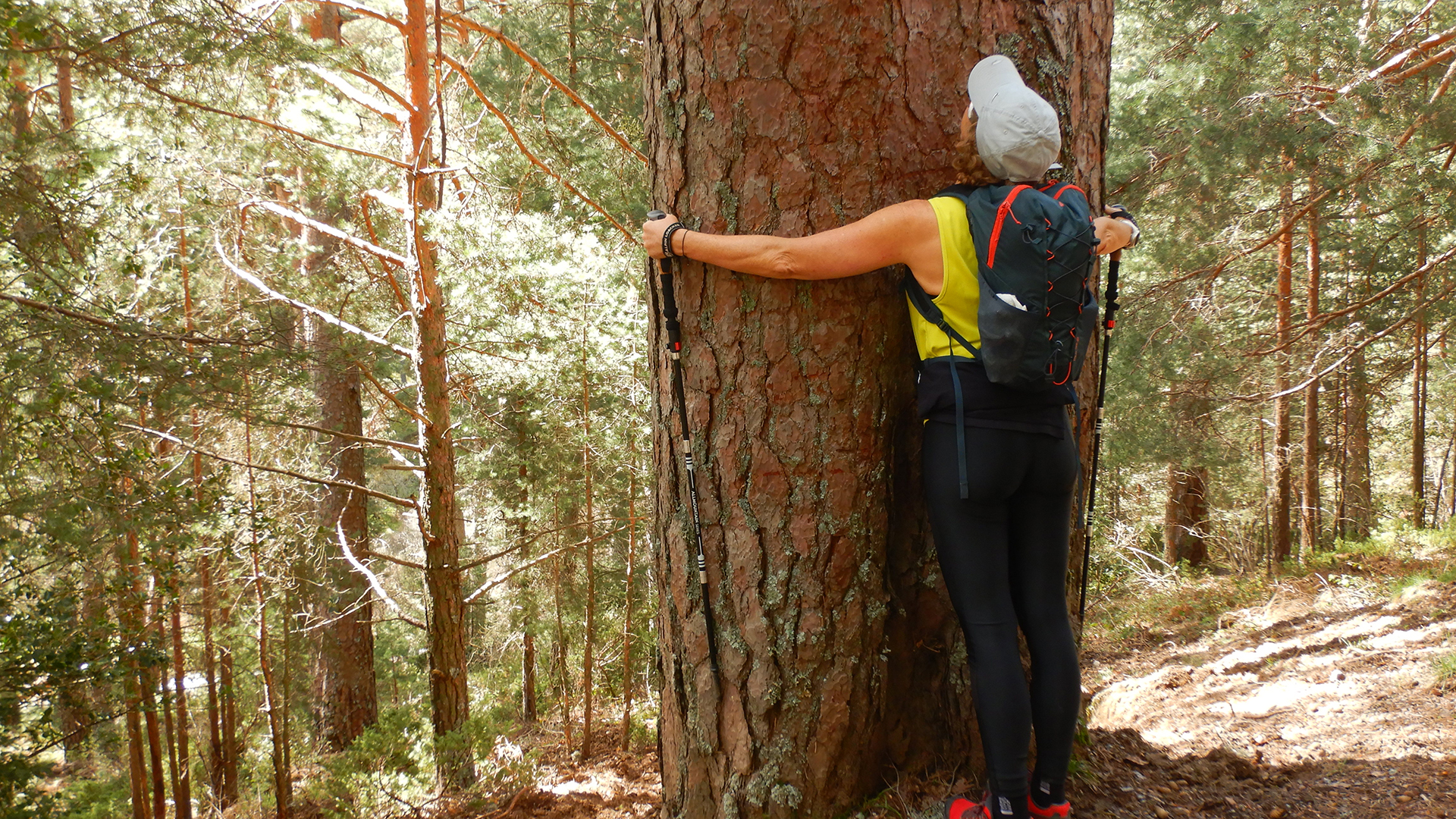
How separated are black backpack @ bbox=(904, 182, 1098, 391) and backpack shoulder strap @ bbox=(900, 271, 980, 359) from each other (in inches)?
2.0

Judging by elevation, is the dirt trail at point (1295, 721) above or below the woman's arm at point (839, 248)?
below

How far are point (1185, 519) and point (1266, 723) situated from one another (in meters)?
8.68

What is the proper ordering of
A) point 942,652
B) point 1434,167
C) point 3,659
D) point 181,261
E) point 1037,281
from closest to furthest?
point 1037,281 → point 942,652 → point 3,659 → point 1434,167 → point 181,261

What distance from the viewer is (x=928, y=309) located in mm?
1982

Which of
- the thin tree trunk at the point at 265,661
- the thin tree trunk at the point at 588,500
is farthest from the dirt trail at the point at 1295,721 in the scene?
the thin tree trunk at the point at 265,661

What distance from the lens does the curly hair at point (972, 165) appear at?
6.41ft

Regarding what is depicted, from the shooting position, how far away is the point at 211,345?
185 inches

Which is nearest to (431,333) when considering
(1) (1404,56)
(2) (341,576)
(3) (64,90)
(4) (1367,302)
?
(2) (341,576)

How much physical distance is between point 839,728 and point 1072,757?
805 millimetres

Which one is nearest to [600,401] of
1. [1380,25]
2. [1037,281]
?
[1037,281]

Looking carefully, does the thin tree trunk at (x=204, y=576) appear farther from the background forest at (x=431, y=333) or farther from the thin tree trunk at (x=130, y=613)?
Answer: the thin tree trunk at (x=130, y=613)

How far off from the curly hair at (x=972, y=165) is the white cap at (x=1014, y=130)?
0.07 ft

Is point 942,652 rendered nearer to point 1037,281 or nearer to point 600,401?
point 1037,281

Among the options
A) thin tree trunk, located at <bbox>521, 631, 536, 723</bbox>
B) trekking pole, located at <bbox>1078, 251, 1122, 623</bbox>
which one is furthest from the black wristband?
thin tree trunk, located at <bbox>521, 631, 536, 723</bbox>
